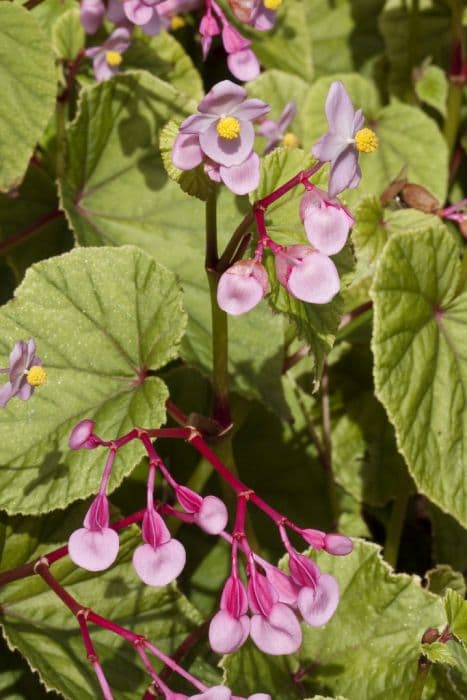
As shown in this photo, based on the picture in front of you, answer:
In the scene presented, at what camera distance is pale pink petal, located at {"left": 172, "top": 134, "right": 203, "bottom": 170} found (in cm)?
104

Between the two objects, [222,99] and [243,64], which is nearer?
[222,99]

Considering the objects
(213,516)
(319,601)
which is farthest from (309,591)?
(213,516)

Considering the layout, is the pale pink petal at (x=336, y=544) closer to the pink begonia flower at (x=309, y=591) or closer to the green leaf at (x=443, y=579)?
the pink begonia flower at (x=309, y=591)

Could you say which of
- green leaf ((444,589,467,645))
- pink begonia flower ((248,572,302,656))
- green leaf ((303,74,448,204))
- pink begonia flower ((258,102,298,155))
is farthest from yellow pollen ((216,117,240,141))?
green leaf ((303,74,448,204))

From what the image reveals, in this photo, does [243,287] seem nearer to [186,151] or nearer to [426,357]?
[186,151]

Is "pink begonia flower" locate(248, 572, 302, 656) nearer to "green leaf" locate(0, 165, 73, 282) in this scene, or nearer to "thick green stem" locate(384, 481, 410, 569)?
"thick green stem" locate(384, 481, 410, 569)

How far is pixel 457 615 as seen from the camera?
1105 millimetres

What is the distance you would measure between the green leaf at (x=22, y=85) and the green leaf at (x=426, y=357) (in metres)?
0.52

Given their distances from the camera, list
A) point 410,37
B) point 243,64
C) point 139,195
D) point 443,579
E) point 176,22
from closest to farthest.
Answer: point 243,64, point 443,579, point 139,195, point 176,22, point 410,37

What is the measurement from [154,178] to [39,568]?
749 mm

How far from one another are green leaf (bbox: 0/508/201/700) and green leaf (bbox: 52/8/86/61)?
0.84 metres

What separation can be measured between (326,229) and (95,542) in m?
0.38

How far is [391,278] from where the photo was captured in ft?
4.42

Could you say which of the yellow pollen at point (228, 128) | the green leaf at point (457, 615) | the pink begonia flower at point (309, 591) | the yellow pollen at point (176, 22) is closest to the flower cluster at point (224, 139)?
the yellow pollen at point (228, 128)
